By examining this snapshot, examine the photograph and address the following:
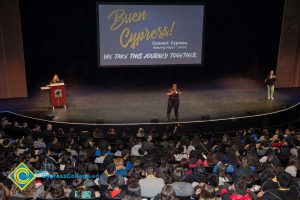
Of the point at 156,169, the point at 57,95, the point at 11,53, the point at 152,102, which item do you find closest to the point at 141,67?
the point at 152,102

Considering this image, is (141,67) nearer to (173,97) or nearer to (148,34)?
(148,34)

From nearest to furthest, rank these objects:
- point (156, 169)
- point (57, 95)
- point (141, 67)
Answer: point (156, 169)
point (57, 95)
point (141, 67)

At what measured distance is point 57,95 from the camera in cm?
1263

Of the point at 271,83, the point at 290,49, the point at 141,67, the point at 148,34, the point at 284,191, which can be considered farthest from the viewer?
the point at 290,49

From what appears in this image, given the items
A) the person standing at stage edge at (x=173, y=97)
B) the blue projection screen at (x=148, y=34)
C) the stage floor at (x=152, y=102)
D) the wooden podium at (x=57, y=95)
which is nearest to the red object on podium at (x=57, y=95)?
the wooden podium at (x=57, y=95)

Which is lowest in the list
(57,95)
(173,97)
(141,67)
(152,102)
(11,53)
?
(152,102)

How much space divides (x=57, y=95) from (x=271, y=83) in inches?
288

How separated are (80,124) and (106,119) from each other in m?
0.88

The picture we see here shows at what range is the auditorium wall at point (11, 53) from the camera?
1365 centimetres

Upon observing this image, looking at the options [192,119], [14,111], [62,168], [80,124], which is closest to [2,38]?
[14,111]

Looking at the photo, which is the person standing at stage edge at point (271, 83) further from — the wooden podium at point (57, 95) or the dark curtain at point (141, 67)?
the wooden podium at point (57, 95)

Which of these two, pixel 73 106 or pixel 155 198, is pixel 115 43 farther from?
pixel 155 198

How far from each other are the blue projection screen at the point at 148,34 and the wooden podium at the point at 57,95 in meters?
2.44

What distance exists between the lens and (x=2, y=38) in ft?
45.3
